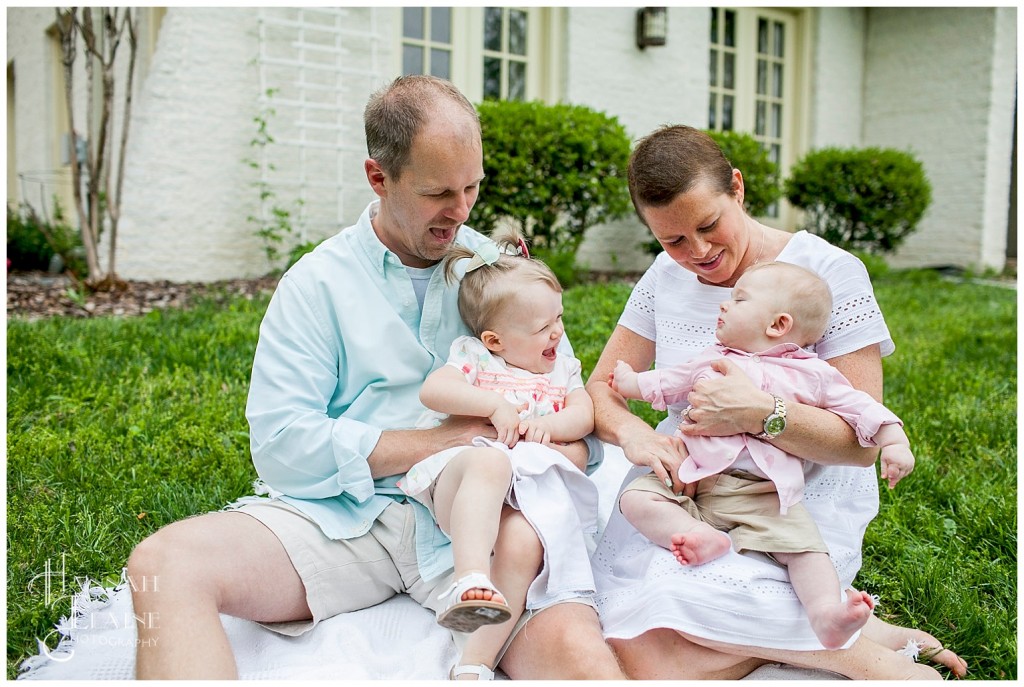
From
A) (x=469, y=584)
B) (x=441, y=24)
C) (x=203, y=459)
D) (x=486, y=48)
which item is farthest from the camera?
(x=486, y=48)

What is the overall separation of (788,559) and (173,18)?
686 centimetres

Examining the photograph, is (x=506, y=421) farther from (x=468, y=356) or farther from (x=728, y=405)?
(x=728, y=405)

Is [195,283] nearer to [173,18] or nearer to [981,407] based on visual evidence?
[173,18]

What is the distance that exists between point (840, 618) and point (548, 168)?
19.5 ft

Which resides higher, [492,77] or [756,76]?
[756,76]

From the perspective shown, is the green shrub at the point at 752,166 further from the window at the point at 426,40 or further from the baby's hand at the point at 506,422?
the baby's hand at the point at 506,422

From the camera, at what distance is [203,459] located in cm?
341

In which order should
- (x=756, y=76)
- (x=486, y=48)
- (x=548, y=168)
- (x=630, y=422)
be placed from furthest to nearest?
(x=756, y=76) → (x=486, y=48) → (x=548, y=168) → (x=630, y=422)

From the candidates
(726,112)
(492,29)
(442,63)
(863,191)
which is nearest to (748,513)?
(442,63)

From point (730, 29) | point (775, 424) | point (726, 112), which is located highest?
point (730, 29)

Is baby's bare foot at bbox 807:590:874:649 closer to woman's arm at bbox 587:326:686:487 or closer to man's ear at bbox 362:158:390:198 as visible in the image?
woman's arm at bbox 587:326:686:487

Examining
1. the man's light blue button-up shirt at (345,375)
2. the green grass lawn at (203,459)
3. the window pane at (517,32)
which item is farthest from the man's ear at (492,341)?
the window pane at (517,32)

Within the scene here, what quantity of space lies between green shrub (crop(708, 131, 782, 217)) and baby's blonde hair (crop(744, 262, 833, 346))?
6907mm

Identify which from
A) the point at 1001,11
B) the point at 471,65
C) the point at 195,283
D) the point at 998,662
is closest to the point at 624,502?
the point at 998,662
